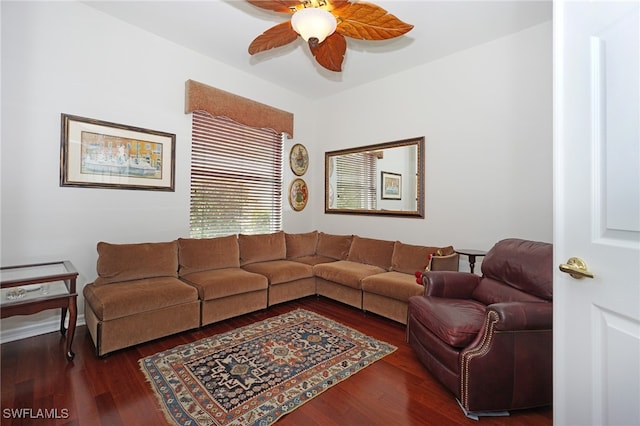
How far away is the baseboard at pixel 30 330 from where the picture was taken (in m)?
2.36

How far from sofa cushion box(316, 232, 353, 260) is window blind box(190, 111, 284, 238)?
0.72 meters

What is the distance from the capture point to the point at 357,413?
1.64 meters

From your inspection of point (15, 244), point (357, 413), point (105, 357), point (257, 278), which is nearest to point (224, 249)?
point (257, 278)

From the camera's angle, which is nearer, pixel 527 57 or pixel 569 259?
pixel 569 259

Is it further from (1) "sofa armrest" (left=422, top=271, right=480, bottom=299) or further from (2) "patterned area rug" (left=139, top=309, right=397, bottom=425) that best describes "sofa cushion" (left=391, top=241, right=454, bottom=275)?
(2) "patterned area rug" (left=139, top=309, right=397, bottom=425)

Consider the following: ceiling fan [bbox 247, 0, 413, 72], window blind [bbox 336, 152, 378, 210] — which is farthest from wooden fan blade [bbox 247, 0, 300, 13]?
window blind [bbox 336, 152, 378, 210]

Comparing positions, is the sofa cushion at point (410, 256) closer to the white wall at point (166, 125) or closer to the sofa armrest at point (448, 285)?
the white wall at point (166, 125)

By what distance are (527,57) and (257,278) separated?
3.52 meters

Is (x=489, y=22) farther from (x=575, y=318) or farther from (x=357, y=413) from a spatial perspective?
(x=357, y=413)

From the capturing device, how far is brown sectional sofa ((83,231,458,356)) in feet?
7.57

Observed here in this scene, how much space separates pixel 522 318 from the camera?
1.60 meters

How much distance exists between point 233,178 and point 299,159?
1.20 metres

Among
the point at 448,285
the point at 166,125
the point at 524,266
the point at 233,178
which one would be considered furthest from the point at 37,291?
the point at 524,266
